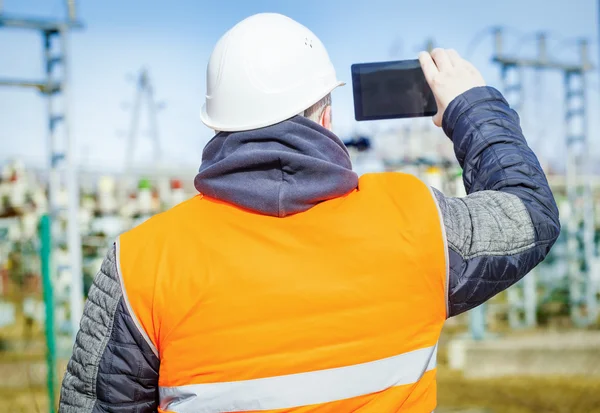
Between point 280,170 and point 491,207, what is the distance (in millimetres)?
389

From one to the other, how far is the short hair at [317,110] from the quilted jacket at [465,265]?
0.07m

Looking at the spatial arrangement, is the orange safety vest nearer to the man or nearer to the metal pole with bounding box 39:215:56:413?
the man

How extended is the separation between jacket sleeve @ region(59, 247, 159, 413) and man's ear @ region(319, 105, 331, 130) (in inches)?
18.2

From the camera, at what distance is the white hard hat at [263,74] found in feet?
4.40

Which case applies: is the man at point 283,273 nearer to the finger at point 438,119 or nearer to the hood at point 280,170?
the hood at point 280,170

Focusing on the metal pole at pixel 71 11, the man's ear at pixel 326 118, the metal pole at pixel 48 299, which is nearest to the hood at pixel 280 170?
the man's ear at pixel 326 118

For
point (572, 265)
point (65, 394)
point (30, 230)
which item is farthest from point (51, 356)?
point (572, 265)

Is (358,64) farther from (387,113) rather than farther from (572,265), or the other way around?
(572,265)

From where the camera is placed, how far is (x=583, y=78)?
12.6m

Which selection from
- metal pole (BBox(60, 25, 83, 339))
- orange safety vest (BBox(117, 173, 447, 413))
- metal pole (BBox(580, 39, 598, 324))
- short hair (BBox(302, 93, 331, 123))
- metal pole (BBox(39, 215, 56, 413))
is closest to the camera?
orange safety vest (BBox(117, 173, 447, 413))

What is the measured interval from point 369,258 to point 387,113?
1.34 feet

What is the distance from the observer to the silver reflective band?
1.26 meters

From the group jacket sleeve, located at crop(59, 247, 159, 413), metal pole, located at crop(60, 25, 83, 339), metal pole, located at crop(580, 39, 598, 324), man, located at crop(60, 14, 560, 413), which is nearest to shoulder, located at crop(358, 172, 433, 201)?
man, located at crop(60, 14, 560, 413)

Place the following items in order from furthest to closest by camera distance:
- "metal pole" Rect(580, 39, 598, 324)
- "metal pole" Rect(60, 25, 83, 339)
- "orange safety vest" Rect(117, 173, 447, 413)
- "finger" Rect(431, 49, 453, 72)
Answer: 1. "metal pole" Rect(580, 39, 598, 324)
2. "metal pole" Rect(60, 25, 83, 339)
3. "finger" Rect(431, 49, 453, 72)
4. "orange safety vest" Rect(117, 173, 447, 413)
